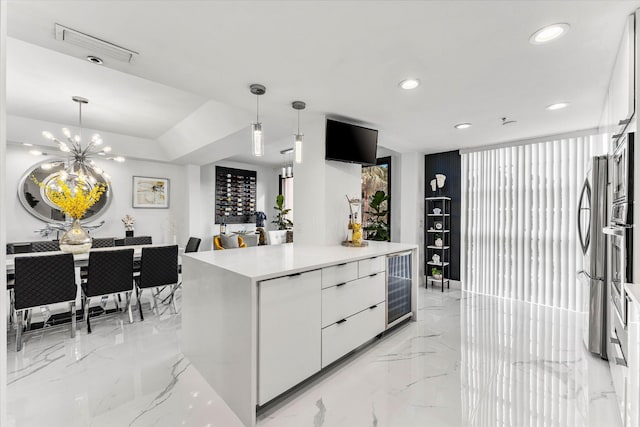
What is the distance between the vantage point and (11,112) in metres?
4.11

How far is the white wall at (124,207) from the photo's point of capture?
182 inches

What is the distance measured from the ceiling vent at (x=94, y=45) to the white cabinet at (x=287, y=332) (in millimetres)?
1759

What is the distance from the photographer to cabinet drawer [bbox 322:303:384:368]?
2201mm

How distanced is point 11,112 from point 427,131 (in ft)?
19.4

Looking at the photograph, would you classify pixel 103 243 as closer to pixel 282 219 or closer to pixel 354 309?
pixel 282 219

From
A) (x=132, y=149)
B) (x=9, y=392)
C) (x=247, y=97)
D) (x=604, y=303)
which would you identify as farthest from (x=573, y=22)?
(x=132, y=149)

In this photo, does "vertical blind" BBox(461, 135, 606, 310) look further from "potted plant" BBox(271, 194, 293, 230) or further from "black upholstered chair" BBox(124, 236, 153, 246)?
"black upholstered chair" BBox(124, 236, 153, 246)

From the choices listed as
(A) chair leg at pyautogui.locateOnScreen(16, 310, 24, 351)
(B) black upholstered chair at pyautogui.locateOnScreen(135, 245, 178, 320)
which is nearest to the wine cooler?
(B) black upholstered chair at pyautogui.locateOnScreen(135, 245, 178, 320)

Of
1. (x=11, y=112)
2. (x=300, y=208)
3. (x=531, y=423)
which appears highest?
(x=11, y=112)

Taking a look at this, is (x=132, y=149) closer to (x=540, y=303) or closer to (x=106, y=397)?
(x=106, y=397)

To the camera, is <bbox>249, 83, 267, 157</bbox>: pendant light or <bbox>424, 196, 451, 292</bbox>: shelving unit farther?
<bbox>424, 196, 451, 292</bbox>: shelving unit

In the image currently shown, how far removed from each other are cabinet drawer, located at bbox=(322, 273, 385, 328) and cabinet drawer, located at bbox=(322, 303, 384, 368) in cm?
6

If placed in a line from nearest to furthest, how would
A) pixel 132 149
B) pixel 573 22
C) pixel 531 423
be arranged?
pixel 573 22, pixel 531 423, pixel 132 149

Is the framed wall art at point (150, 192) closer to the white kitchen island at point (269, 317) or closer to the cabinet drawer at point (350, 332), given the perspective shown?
the white kitchen island at point (269, 317)
